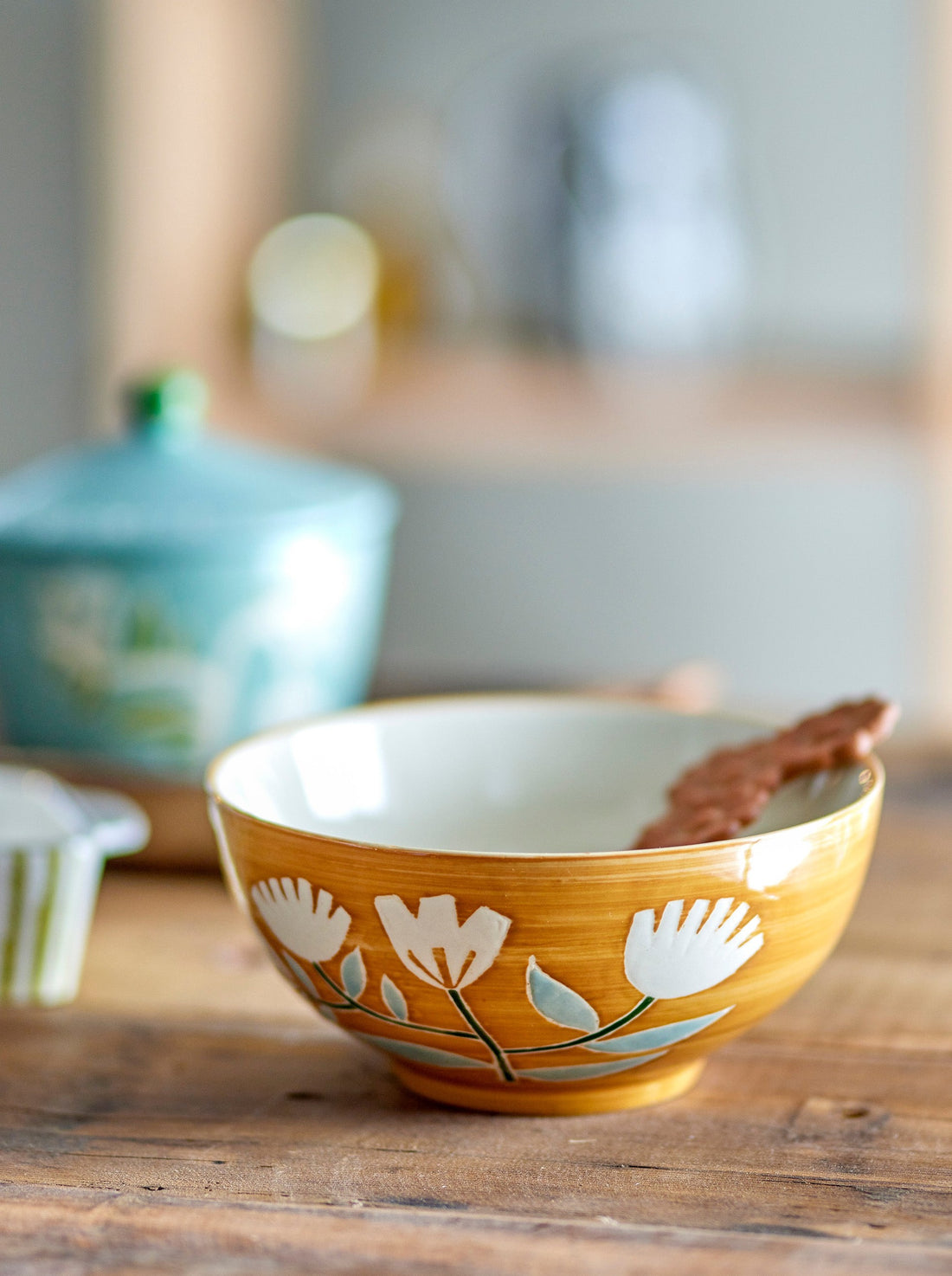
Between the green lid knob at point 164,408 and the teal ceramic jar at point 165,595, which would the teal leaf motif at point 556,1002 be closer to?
the teal ceramic jar at point 165,595

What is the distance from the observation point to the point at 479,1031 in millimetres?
433

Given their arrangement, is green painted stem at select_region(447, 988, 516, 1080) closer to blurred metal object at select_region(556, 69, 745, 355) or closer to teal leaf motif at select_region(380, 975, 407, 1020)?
teal leaf motif at select_region(380, 975, 407, 1020)

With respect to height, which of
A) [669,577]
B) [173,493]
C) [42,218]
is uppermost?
[42,218]

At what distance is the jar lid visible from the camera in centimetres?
77

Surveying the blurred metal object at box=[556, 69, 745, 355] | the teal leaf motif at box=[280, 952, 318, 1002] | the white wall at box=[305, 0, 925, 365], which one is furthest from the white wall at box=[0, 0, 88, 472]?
the teal leaf motif at box=[280, 952, 318, 1002]

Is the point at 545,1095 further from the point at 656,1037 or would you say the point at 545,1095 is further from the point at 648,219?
the point at 648,219

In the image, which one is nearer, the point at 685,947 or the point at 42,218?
the point at 685,947

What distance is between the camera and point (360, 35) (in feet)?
6.71

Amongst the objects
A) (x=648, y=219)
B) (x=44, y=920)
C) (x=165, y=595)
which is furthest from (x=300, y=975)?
(x=648, y=219)

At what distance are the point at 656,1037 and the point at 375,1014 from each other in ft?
0.27

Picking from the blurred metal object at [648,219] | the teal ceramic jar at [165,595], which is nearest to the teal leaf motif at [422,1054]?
the teal ceramic jar at [165,595]

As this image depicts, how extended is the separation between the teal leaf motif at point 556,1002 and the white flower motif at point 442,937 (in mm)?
13

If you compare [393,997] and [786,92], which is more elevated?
[786,92]

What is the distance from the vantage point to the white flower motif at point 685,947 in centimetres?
42
